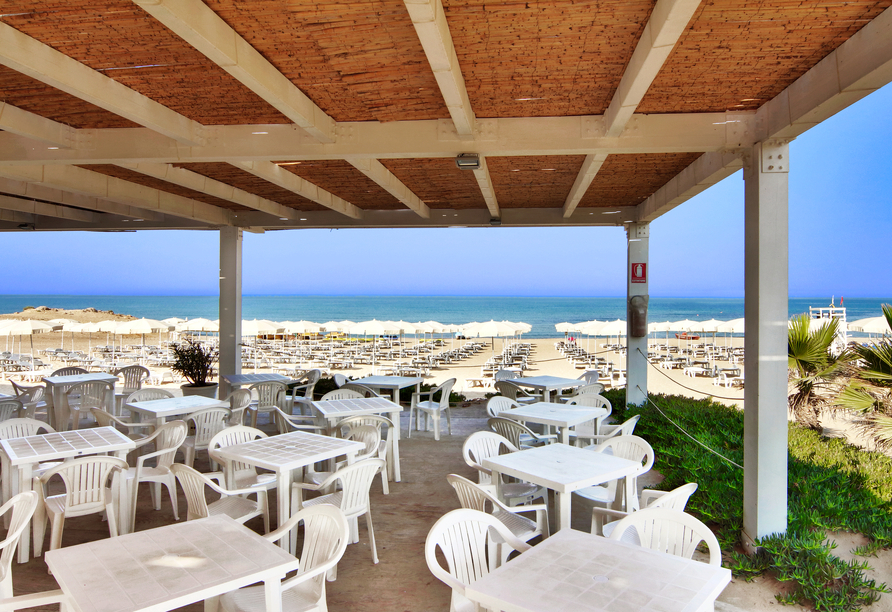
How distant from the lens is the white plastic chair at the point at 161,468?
147 inches

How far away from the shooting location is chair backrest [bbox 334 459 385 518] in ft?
10.4

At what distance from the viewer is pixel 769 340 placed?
3.49m

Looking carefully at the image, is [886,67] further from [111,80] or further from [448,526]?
[111,80]

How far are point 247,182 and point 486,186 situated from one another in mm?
2885

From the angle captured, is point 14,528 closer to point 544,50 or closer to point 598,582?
point 598,582

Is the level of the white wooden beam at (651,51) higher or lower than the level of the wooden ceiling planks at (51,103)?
lower

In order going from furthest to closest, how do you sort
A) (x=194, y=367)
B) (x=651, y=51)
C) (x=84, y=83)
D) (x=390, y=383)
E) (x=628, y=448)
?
1. (x=194, y=367)
2. (x=390, y=383)
3. (x=628, y=448)
4. (x=84, y=83)
5. (x=651, y=51)

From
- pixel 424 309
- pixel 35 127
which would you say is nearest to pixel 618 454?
pixel 35 127

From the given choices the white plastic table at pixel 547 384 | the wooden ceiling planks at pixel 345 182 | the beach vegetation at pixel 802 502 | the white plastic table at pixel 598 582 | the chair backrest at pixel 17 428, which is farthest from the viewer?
the white plastic table at pixel 547 384

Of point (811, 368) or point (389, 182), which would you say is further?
point (811, 368)

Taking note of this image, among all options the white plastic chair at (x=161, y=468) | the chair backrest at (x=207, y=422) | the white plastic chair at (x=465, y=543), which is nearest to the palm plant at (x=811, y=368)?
the white plastic chair at (x=465, y=543)

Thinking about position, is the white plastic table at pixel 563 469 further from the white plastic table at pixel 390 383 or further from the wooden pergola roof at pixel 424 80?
the white plastic table at pixel 390 383

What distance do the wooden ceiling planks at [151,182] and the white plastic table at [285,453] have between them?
→ 149 inches

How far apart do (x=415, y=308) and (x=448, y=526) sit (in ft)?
187
